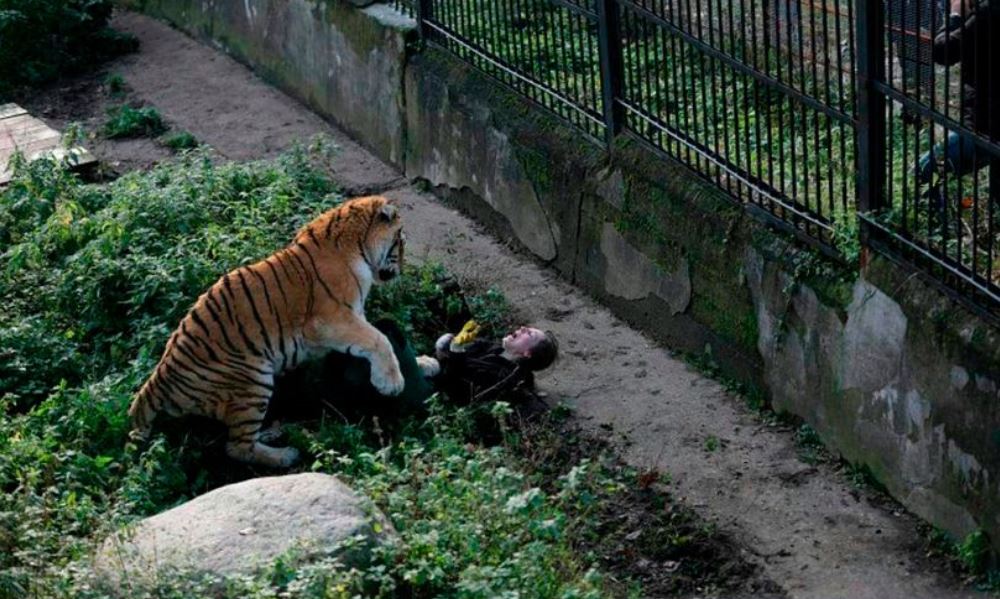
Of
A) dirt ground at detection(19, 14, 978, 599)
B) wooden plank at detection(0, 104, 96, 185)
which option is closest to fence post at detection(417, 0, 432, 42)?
dirt ground at detection(19, 14, 978, 599)

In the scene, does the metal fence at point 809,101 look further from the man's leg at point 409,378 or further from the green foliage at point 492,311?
the man's leg at point 409,378

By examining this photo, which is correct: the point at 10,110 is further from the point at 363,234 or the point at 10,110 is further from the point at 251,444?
the point at 251,444

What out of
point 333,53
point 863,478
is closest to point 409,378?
point 863,478

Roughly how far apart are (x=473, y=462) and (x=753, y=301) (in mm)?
1955

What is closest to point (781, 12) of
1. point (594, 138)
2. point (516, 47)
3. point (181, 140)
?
point (594, 138)

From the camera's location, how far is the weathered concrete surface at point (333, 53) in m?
Result: 11.0

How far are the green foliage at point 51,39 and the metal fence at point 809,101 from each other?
507 centimetres

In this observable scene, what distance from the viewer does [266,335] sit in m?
7.71

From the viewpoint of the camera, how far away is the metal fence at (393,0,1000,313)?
21.8 ft

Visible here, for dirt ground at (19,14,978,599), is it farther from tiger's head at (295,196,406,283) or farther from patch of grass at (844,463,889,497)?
tiger's head at (295,196,406,283)

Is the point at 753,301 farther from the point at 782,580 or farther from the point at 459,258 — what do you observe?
the point at 459,258

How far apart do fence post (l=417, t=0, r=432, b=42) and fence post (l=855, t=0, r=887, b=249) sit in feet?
13.7

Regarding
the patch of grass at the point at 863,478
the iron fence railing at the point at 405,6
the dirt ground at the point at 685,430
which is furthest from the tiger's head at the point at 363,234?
the iron fence railing at the point at 405,6

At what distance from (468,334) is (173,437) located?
1.55 meters
